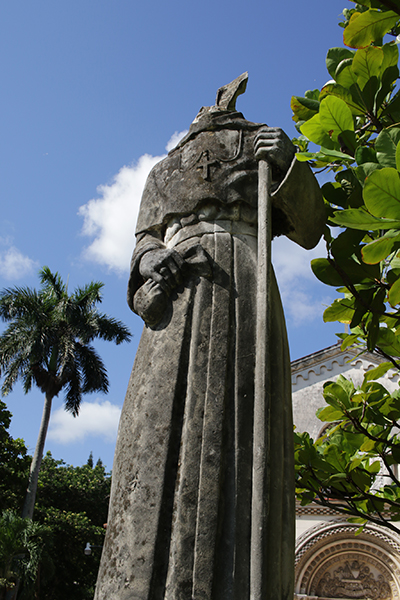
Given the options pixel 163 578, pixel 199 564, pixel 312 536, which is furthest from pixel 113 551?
pixel 312 536

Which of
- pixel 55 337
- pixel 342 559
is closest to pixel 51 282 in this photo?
pixel 55 337

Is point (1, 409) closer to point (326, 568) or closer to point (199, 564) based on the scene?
point (326, 568)

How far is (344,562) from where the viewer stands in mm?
16672

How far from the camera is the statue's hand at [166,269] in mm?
2873

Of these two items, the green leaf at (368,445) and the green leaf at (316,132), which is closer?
the green leaf at (316,132)

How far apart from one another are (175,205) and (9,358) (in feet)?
70.6

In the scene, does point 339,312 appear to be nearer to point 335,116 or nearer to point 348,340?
point 348,340

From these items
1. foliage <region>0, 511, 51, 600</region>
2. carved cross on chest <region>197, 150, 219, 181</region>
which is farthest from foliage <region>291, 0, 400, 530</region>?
foliage <region>0, 511, 51, 600</region>

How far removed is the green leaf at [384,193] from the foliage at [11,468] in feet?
68.0

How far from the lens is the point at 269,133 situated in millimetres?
3047

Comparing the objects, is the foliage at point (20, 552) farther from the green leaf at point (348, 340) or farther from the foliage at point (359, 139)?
the foliage at point (359, 139)

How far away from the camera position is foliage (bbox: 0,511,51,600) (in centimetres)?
1622

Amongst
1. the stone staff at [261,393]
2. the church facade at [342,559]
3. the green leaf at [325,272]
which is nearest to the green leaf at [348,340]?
the green leaf at [325,272]

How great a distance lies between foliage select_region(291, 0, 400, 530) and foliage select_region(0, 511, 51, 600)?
14.7 metres
